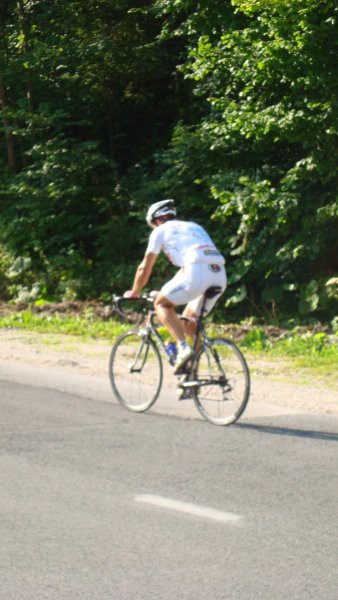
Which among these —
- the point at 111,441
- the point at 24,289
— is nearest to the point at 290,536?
the point at 111,441

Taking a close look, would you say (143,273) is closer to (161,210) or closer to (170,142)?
(161,210)

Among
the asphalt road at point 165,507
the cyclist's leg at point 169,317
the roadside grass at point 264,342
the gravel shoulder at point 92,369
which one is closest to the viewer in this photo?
the asphalt road at point 165,507

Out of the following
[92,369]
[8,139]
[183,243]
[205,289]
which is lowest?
[92,369]

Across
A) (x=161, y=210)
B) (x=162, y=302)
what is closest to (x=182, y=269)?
(x=162, y=302)

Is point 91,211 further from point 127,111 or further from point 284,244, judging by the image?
point 284,244

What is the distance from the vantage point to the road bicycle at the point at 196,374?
9375 mm

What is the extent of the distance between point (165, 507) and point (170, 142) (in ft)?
45.9

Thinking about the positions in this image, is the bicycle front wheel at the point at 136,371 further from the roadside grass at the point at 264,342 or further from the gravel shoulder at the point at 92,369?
the roadside grass at the point at 264,342

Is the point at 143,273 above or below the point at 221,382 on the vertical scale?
above

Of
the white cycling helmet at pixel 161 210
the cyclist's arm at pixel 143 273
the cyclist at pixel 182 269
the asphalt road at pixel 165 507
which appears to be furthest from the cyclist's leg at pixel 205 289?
the asphalt road at pixel 165 507

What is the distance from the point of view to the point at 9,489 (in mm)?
7102

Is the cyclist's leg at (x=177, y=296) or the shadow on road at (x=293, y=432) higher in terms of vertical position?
the cyclist's leg at (x=177, y=296)

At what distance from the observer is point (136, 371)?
10.3 metres

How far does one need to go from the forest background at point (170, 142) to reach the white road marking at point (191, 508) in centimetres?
887
